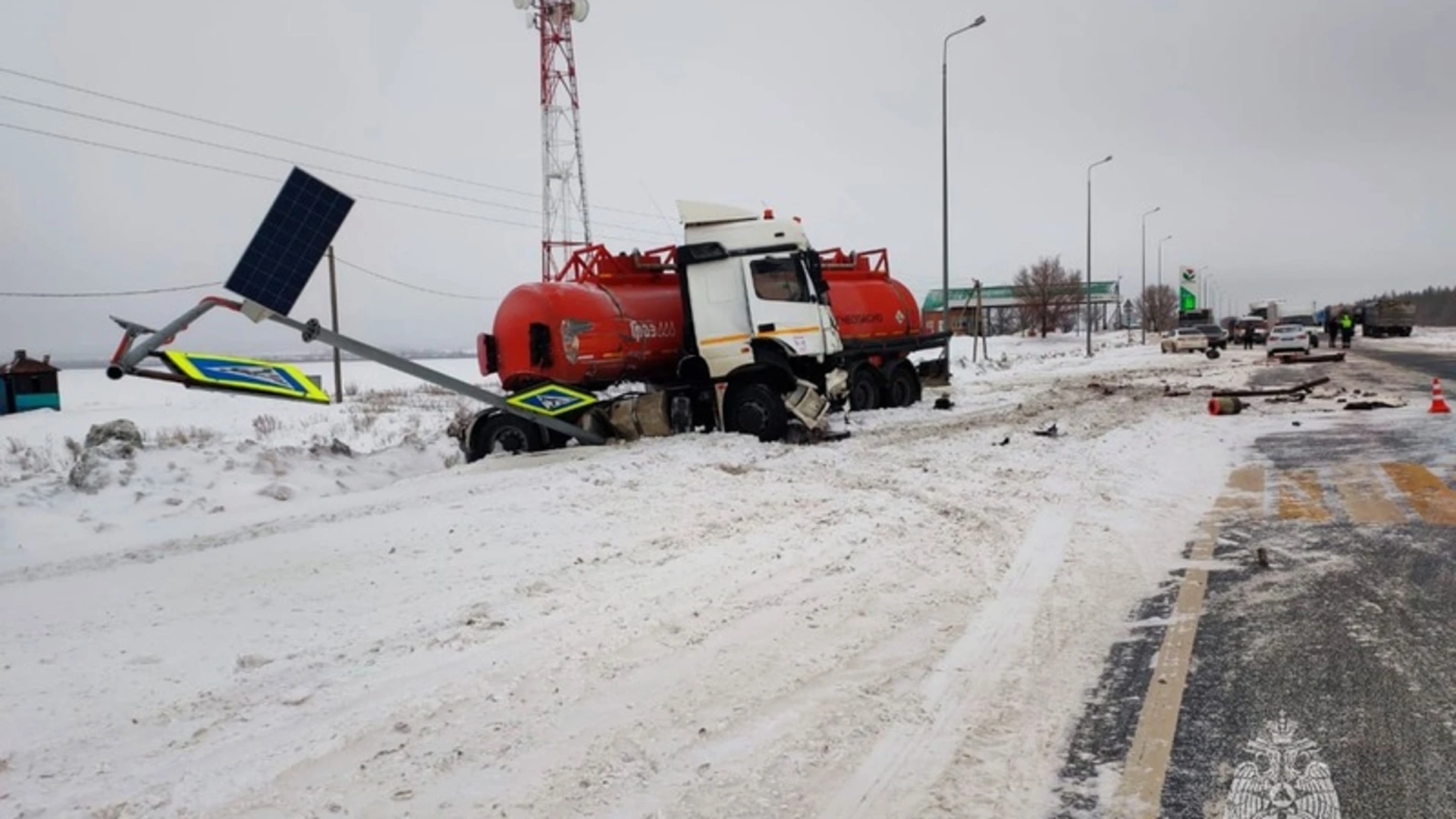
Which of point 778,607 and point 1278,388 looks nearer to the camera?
point 778,607

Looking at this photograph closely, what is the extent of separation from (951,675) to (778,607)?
134 cm

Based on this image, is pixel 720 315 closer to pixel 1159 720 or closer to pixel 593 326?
pixel 593 326

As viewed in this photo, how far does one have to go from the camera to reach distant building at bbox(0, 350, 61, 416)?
1086 inches

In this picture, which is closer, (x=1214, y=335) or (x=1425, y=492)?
(x=1425, y=492)

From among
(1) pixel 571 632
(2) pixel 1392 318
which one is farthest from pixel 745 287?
(2) pixel 1392 318

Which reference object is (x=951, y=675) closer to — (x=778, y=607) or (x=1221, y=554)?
(x=778, y=607)

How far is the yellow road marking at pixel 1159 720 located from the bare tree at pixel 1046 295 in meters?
76.8

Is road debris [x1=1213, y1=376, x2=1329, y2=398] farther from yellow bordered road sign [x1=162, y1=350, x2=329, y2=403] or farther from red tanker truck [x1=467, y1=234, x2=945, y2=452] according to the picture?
yellow bordered road sign [x1=162, y1=350, x2=329, y2=403]

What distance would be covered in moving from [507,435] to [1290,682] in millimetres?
11169

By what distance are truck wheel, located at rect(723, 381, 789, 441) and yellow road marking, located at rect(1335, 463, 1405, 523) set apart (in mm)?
7324

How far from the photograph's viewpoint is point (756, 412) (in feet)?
46.4

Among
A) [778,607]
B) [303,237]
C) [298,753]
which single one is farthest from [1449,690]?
[303,237]

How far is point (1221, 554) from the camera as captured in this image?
658 centimetres

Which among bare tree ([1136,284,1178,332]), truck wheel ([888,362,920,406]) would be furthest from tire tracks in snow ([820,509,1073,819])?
bare tree ([1136,284,1178,332])
